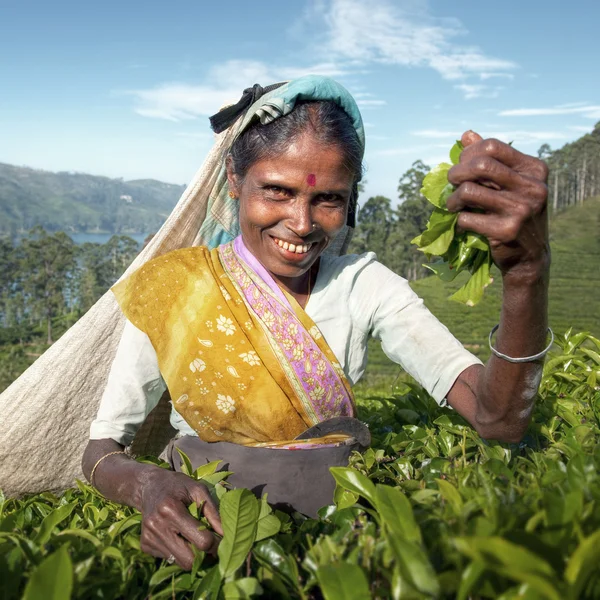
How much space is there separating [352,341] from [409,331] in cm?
23

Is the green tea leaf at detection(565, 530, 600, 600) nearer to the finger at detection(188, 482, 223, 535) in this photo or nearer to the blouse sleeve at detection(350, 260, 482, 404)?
the finger at detection(188, 482, 223, 535)

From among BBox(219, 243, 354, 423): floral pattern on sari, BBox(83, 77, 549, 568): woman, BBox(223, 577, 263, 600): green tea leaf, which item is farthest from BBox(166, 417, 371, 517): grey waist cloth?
BBox(223, 577, 263, 600): green tea leaf

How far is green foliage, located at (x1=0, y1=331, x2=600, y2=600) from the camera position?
73 centimetres

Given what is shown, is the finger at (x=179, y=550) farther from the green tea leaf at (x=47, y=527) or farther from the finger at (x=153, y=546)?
the green tea leaf at (x=47, y=527)

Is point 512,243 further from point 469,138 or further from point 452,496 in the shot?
point 452,496

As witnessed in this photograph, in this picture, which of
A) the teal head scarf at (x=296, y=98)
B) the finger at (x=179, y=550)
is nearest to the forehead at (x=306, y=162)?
the teal head scarf at (x=296, y=98)

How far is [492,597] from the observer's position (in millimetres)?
750

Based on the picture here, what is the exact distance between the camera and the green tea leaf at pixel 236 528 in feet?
3.50

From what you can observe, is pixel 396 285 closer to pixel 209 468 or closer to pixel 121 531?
pixel 209 468

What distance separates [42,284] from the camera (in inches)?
1853

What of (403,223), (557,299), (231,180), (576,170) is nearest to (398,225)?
(403,223)

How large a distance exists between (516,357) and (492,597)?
0.83 meters

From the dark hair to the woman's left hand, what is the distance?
74 centimetres

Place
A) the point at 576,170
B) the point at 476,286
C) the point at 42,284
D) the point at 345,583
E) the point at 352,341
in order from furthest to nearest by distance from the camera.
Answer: the point at 576,170 → the point at 42,284 → the point at 352,341 → the point at 476,286 → the point at 345,583
